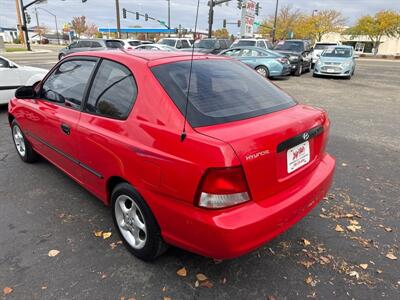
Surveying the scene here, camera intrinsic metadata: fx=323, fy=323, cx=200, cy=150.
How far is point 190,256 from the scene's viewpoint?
275cm

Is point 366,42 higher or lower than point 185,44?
lower

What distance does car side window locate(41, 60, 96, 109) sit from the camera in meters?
3.10

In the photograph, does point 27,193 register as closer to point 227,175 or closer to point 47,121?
point 47,121

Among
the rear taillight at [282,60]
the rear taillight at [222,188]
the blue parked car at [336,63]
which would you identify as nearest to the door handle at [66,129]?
the rear taillight at [222,188]

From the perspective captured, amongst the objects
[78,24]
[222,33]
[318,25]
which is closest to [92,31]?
[78,24]

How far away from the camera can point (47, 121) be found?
3.49 m

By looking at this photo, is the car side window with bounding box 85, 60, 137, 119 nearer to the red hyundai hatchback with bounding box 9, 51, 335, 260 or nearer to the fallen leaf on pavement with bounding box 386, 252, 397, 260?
the red hyundai hatchback with bounding box 9, 51, 335, 260

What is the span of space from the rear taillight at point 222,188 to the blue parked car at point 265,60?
539 inches

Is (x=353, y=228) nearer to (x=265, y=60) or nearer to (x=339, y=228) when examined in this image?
(x=339, y=228)

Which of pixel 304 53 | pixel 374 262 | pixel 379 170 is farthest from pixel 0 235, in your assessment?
pixel 304 53

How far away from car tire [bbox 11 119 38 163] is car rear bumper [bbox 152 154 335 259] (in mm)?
2995

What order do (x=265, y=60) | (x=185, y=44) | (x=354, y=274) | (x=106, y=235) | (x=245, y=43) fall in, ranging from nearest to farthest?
(x=354, y=274), (x=106, y=235), (x=265, y=60), (x=245, y=43), (x=185, y=44)

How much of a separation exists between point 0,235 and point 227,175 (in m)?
2.35

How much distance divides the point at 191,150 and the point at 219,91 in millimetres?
816
